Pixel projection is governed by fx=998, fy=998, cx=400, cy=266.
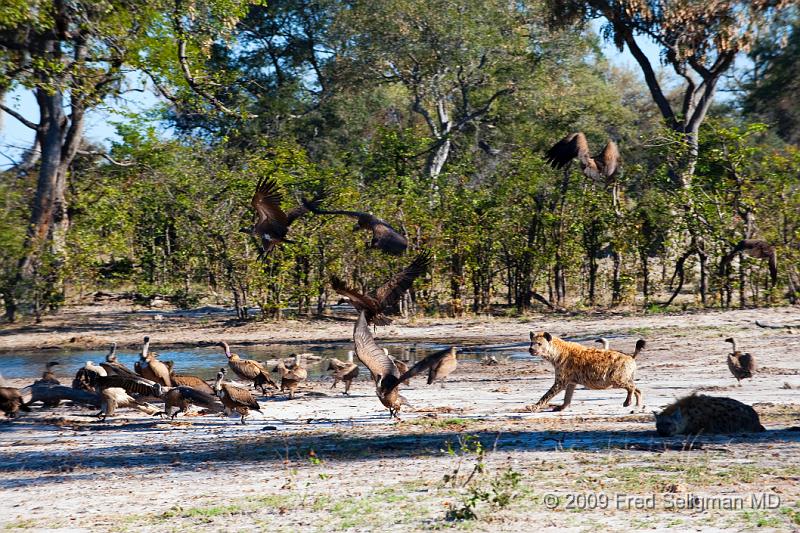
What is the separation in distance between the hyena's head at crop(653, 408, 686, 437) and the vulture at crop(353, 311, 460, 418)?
8.53 feet

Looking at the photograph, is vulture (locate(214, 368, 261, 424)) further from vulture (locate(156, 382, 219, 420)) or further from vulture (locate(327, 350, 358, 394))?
vulture (locate(327, 350, 358, 394))

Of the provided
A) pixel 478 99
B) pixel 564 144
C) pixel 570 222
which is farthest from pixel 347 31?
pixel 564 144

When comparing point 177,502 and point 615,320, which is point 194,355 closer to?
point 615,320

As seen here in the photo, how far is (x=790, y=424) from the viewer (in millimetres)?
9500

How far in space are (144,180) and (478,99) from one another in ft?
64.2

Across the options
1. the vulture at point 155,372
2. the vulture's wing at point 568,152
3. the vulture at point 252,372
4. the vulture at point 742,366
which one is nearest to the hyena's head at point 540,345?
the vulture at point 742,366

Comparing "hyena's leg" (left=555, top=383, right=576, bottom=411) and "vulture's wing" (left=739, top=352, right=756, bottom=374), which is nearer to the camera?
"hyena's leg" (left=555, top=383, right=576, bottom=411)

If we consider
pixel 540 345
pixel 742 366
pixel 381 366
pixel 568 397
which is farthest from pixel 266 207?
pixel 742 366

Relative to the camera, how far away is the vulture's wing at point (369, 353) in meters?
10.2

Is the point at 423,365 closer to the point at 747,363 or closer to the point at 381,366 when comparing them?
the point at 381,366

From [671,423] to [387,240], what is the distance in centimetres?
456

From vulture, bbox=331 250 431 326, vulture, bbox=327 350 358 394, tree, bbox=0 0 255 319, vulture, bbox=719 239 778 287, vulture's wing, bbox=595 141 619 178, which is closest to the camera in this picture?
vulture, bbox=331 250 431 326

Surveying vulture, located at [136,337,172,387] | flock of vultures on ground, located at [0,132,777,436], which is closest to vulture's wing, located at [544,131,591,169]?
flock of vultures on ground, located at [0,132,777,436]

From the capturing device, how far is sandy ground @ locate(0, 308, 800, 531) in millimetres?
6621
